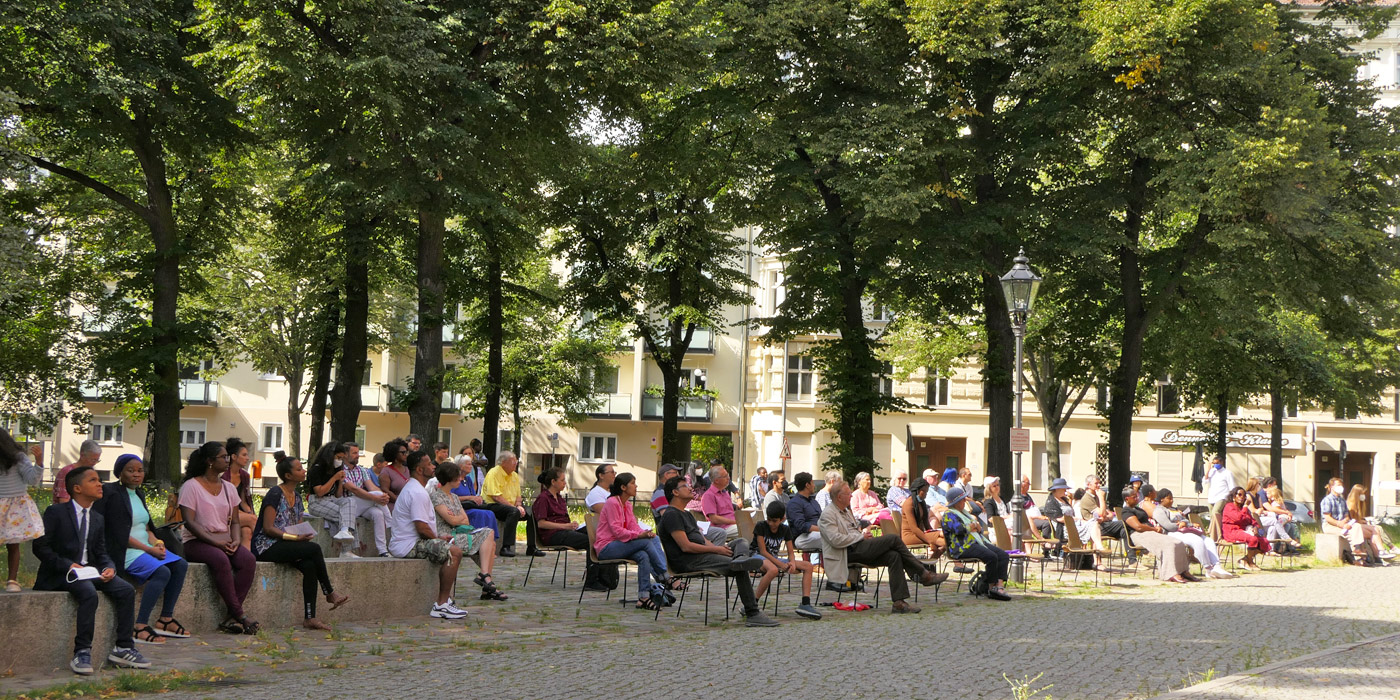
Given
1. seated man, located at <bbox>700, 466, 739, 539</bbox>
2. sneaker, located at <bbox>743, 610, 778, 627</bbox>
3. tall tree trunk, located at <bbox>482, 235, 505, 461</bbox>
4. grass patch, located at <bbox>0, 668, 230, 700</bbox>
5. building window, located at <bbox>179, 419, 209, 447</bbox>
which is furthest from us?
building window, located at <bbox>179, 419, 209, 447</bbox>

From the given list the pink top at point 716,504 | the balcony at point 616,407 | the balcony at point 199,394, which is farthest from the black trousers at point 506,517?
the balcony at point 199,394

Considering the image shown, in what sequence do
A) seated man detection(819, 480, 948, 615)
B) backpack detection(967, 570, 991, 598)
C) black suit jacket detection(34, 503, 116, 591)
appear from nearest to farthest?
black suit jacket detection(34, 503, 116, 591) < seated man detection(819, 480, 948, 615) < backpack detection(967, 570, 991, 598)

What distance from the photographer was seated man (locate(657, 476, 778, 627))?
11742 mm

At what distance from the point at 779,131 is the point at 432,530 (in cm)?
1539

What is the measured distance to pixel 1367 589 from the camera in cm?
1750

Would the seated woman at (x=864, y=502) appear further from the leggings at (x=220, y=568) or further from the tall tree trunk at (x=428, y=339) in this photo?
the tall tree trunk at (x=428, y=339)

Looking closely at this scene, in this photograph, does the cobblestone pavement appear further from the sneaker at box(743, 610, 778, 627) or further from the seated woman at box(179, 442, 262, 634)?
the seated woman at box(179, 442, 262, 634)

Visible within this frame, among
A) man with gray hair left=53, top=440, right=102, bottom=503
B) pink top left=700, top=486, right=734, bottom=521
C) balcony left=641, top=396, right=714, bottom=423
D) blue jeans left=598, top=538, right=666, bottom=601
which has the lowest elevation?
blue jeans left=598, top=538, right=666, bottom=601

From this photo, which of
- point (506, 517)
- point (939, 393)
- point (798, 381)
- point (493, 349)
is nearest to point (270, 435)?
point (798, 381)

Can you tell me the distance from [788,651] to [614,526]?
3262 millimetres

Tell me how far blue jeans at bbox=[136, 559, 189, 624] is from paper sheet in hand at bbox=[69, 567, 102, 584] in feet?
2.56

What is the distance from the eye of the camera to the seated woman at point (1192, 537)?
763 inches

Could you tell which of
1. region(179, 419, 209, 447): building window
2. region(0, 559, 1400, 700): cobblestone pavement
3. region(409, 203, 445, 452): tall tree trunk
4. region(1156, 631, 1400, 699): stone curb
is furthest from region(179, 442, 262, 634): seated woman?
region(179, 419, 209, 447): building window

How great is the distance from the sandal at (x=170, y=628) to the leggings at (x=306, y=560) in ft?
3.55
